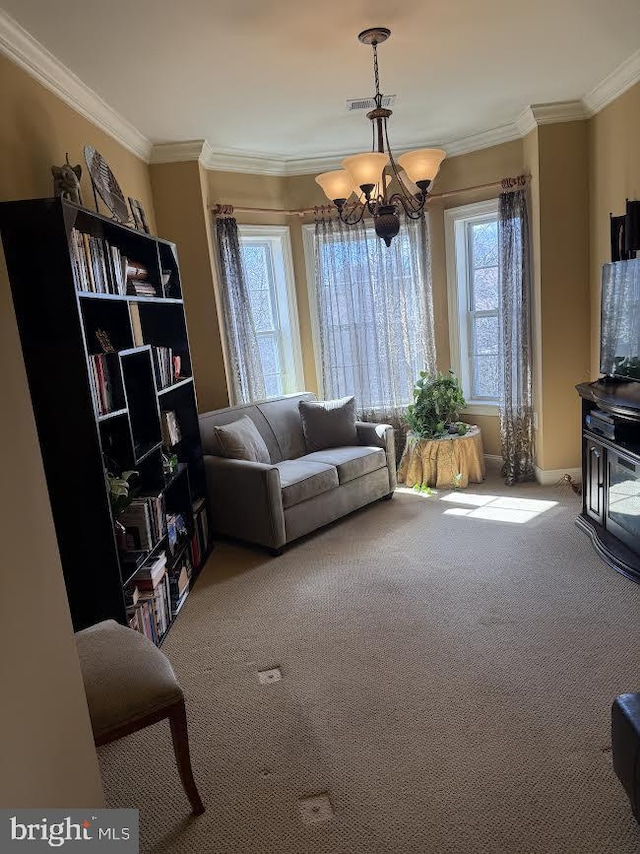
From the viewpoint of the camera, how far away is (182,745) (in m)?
1.82

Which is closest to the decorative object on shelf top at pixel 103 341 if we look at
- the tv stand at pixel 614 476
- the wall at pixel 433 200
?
the wall at pixel 433 200

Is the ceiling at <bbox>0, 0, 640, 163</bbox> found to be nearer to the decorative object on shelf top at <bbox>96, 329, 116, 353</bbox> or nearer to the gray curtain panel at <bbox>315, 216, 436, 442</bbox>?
the gray curtain panel at <bbox>315, 216, 436, 442</bbox>

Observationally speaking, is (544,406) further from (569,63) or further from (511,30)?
(511,30)

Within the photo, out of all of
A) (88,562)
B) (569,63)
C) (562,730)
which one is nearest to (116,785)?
(88,562)

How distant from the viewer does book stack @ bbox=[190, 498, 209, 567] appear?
3639 mm

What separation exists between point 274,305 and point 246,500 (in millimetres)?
2059

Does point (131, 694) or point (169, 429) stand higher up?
point (169, 429)

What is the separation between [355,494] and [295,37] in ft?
9.35

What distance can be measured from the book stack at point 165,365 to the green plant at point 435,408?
83.9 inches

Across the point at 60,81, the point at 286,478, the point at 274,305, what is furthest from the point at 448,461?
the point at 60,81

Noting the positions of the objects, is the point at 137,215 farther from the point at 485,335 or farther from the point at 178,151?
the point at 485,335

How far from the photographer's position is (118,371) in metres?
2.64

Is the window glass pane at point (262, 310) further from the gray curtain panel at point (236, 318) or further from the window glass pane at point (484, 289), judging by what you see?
the window glass pane at point (484, 289)

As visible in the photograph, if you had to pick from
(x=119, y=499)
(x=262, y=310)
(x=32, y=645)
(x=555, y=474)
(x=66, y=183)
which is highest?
(x=66, y=183)
